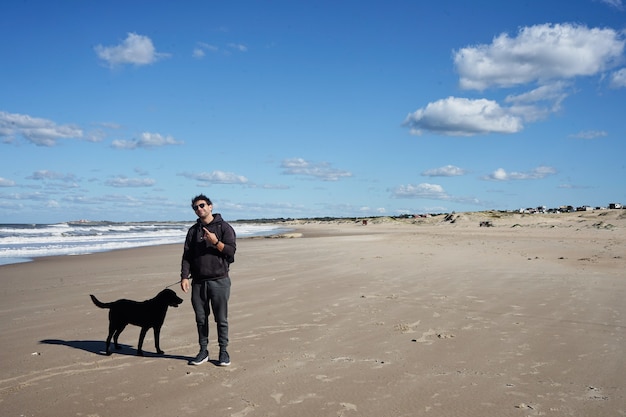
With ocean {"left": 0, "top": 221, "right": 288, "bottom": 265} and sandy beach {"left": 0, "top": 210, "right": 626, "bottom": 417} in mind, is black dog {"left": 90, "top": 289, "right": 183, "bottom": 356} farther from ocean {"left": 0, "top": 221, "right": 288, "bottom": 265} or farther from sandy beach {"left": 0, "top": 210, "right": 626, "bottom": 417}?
ocean {"left": 0, "top": 221, "right": 288, "bottom": 265}

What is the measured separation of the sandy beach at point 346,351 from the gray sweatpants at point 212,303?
1.23 ft

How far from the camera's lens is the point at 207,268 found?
579cm

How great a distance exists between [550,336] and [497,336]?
2.52 ft

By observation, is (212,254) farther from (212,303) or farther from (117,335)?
(117,335)

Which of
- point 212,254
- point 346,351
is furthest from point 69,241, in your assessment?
point 346,351

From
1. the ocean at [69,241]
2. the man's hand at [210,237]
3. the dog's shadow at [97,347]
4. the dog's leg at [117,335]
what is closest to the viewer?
the man's hand at [210,237]

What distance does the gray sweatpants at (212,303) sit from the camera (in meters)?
5.81

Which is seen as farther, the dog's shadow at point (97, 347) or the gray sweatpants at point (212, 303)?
the dog's shadow at point (97, 347)

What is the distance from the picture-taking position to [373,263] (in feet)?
52.7

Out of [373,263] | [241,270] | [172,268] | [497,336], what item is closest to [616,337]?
[497,336]

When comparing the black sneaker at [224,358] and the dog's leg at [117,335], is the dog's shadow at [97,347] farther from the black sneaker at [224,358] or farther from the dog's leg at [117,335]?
the black sneaker at [224,358]

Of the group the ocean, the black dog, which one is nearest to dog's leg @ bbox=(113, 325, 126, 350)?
the black dog

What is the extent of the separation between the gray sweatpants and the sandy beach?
374 millimetres

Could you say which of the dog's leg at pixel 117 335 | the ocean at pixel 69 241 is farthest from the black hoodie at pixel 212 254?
the ocean at pixel 69 241
